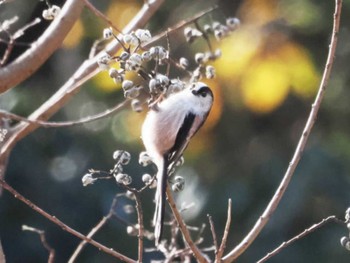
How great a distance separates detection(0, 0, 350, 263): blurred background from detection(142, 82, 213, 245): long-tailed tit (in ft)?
8.00

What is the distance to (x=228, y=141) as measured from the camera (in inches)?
208

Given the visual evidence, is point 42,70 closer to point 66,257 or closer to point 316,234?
point 66,257

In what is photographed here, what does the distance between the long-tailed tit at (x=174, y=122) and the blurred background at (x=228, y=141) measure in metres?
2.44

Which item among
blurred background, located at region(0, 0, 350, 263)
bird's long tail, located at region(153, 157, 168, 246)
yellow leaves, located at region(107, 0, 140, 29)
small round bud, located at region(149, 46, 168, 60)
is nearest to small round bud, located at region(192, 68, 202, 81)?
bird's long tail, located at region(153, 157, 168, 246)

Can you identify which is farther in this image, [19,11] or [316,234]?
[19,11]

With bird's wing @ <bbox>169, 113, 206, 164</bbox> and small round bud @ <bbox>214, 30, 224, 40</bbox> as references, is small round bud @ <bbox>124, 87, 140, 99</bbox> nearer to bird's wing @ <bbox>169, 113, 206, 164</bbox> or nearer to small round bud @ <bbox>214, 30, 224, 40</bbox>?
bird's wing @ <bbox>169, 113, 206, 164</bbox>

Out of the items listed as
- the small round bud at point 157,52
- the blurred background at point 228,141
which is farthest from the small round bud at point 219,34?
the blurred background at point 228,141

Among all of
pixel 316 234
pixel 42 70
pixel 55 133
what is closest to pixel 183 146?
pixel 316 234

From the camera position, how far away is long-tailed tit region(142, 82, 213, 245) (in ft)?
6.82

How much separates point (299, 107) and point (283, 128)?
0.13m

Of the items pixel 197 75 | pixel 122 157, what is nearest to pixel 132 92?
pixel 122 157

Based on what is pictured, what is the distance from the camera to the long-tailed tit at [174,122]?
2.08 meters

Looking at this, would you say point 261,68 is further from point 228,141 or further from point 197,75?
point 197,75

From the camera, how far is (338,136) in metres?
4.96
